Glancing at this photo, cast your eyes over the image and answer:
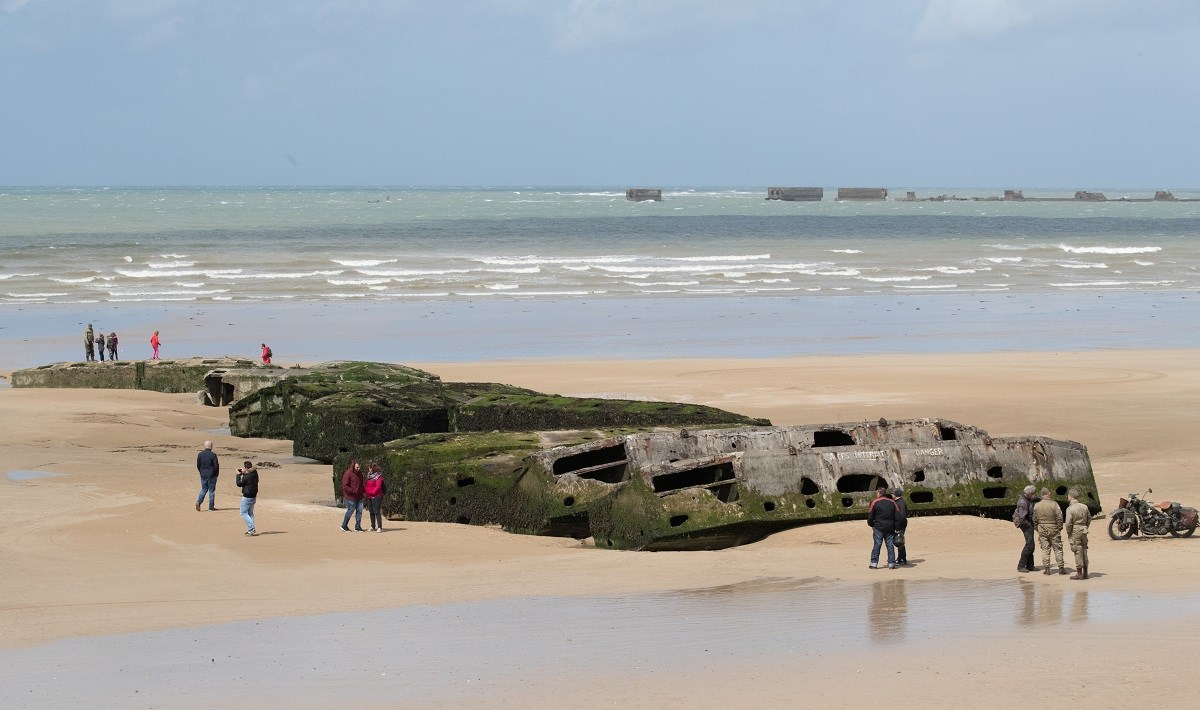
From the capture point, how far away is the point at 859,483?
17219 mm

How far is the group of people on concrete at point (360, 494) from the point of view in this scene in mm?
17000

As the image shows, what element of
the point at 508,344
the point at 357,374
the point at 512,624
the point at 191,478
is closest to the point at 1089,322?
the point at 508,344

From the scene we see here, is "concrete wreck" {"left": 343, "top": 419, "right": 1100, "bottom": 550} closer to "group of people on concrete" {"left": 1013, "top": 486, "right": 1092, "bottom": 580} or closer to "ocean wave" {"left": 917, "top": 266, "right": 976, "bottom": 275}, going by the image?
"group of people on concrete" {"left": 1013, "top": 486, "right": 1092, "bottom": 580}

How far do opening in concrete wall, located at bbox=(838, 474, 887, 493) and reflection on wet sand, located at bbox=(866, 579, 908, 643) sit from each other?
3162 millimetres

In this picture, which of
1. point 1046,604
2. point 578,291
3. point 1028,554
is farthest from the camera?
point 578,291

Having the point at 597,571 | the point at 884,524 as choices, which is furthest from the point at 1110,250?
the point at 597,571

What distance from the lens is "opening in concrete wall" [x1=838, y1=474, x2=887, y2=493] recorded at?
17.0m

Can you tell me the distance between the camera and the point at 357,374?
28172 millimetres

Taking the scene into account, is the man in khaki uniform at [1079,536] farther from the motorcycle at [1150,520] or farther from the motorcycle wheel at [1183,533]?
the motorcycle wheel at [1183,533]

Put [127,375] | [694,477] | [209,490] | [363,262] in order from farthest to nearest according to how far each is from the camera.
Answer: [363,262], [127,375], [209,490], [694,477]

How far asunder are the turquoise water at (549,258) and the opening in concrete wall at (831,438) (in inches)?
1469

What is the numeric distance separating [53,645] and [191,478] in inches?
368

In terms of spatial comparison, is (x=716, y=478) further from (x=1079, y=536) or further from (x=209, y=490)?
(x=209, y=490)

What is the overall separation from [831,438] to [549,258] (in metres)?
61.0
